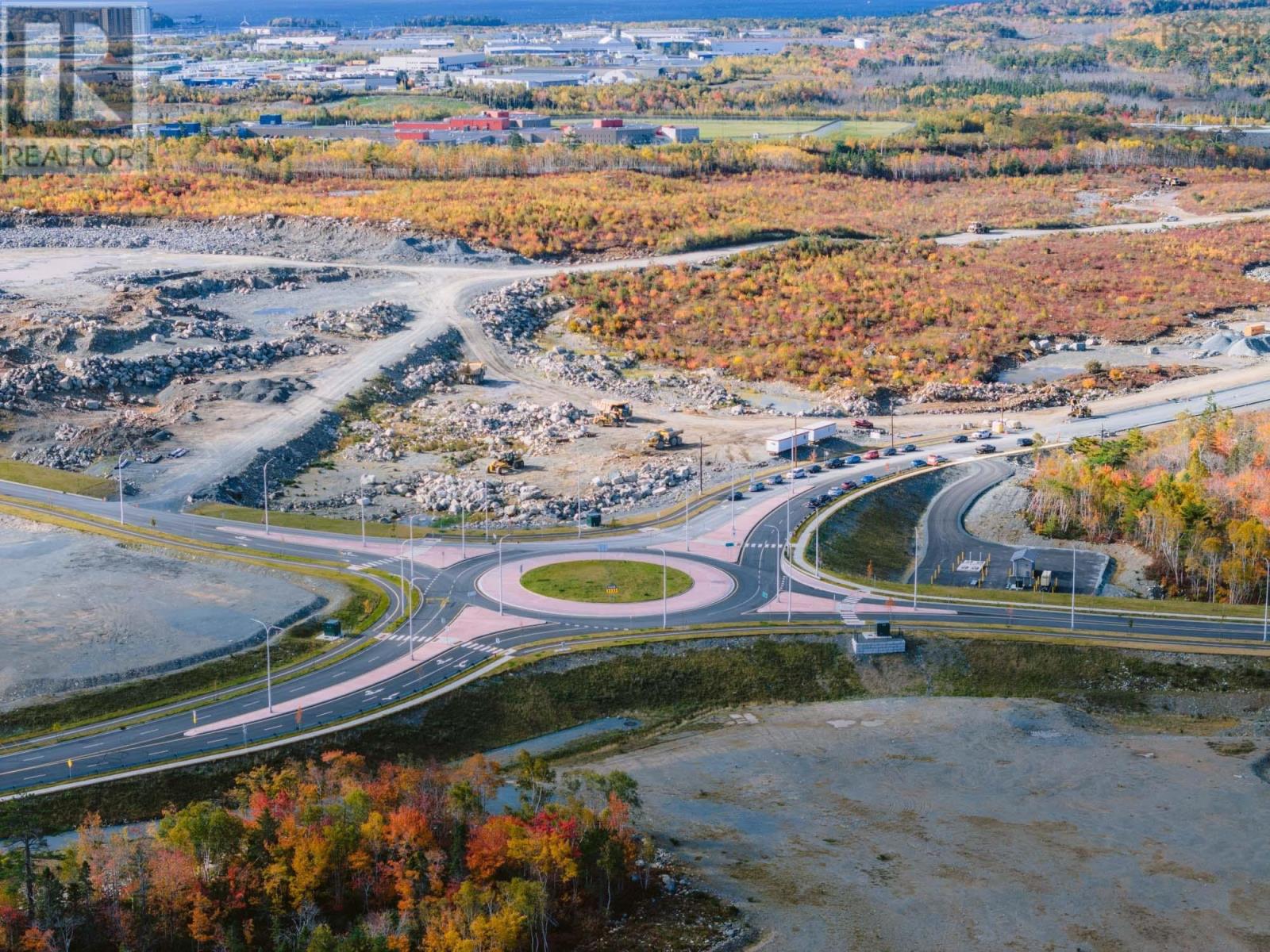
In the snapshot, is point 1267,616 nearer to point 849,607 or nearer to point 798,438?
point 849,607

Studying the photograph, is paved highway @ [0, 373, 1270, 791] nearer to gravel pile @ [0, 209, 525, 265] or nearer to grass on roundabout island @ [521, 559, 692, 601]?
grass on roundabout island @ [521, 559, 692, 601]

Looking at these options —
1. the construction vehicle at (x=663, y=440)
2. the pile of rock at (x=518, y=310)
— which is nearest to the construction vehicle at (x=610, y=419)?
the construction vehicle at (x=663, y=440)

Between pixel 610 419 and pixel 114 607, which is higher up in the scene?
pixel 610 419

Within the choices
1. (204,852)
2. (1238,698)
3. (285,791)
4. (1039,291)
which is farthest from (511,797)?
(1039,291)

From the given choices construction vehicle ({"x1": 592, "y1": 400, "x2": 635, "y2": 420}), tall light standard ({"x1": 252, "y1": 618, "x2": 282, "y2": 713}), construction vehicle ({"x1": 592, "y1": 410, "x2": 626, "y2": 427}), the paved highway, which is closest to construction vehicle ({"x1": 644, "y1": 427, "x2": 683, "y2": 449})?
construction vehicle ({"x1": 592, "y1": 410, "x2": 626, "y2": 427})

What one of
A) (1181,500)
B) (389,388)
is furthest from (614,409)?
(1181,500)

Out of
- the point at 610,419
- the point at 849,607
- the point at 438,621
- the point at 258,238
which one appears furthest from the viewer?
the point at 258,238

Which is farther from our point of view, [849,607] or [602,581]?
[602,581]
